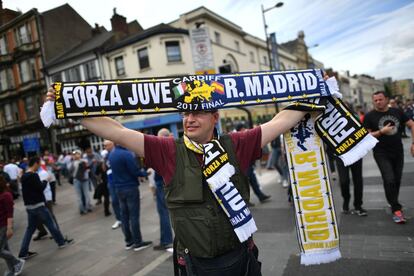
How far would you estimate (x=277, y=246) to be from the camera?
453cm

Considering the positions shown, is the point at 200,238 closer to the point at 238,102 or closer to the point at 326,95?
the point at 238,102

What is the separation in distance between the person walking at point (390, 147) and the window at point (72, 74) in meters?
26.0

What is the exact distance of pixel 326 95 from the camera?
2555 millimetres

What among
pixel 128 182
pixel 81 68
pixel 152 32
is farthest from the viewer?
pixel 81 68

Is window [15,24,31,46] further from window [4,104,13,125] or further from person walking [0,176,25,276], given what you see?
person walking [0,176,25,276]

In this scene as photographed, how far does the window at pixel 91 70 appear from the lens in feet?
83.1

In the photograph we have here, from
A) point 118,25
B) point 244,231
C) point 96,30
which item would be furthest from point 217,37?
point 244,231

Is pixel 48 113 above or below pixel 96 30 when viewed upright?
below

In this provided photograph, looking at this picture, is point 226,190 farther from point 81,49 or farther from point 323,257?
point 81,49

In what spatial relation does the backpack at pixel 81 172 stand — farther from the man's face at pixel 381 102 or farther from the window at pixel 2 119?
the window at pixel 2 119

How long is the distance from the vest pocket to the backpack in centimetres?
793

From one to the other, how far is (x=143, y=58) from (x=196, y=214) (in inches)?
911

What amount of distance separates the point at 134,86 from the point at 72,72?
2736cm

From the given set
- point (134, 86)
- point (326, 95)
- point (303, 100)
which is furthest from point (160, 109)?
point (326, 95)
